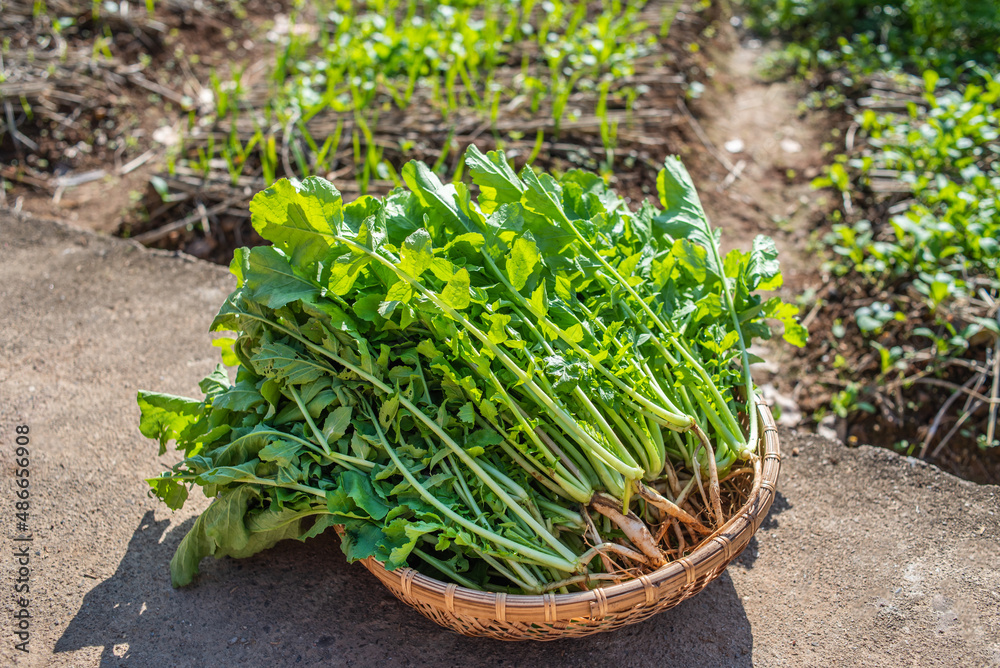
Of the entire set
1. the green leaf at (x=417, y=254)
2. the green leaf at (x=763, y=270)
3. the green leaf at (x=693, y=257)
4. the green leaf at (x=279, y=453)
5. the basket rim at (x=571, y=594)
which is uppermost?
the green leaf at (x=417, y=254)

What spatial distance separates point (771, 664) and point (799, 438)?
928mm

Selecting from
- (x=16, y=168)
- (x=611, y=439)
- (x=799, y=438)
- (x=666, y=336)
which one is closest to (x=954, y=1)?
(x=799, y=438)

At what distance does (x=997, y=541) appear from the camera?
7.54 ft

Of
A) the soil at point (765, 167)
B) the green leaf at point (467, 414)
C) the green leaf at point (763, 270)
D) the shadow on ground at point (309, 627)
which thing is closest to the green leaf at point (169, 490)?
the shadow on ground at point (309, 627)

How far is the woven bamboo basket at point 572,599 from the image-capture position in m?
1.71

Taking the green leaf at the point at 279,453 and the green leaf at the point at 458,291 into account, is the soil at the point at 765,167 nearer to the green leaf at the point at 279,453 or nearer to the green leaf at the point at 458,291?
the green leaf at the point at 458,291

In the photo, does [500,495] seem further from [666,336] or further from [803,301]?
[803,301]

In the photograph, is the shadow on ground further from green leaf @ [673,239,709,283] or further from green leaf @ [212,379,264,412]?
green leaf @ [673,239,709,283]

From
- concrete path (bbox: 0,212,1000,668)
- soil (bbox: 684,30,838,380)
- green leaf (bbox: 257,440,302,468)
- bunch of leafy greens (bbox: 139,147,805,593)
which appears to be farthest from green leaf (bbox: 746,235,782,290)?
green leaf (bbox: 257,440,302,468)

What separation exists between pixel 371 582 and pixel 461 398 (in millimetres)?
692

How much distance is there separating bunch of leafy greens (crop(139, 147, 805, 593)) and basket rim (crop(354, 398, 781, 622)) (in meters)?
0.08

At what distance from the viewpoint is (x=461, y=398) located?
1993mm

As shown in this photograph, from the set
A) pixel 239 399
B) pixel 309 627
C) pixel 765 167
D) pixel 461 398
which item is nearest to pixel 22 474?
pixel 239 399

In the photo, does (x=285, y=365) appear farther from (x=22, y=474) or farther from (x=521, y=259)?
(x=22, y=474)
